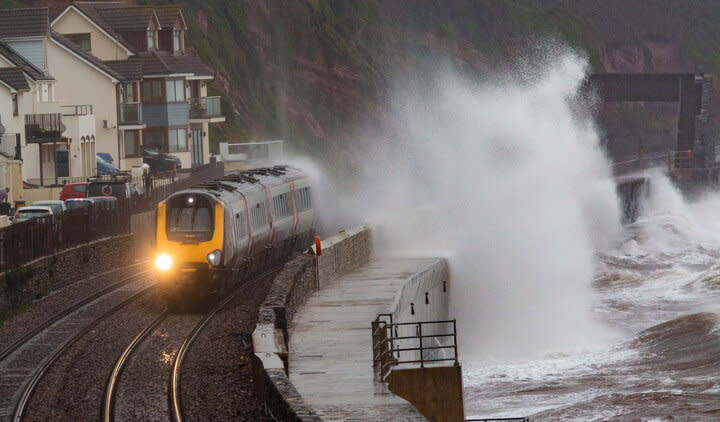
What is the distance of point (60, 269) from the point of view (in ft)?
112

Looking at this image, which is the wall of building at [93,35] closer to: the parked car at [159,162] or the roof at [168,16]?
the roof at [168,16]

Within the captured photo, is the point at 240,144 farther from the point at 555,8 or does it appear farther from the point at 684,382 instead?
the point at 555,8

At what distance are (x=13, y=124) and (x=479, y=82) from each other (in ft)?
252

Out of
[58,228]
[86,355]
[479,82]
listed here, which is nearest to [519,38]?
[479,82]

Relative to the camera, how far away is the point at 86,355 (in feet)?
78.2

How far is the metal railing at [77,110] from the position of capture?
62319 mm

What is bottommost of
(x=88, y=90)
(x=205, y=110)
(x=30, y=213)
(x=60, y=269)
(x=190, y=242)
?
(x=60, y=269)

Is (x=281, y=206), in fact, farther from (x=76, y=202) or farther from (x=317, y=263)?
(x=76, y=202)

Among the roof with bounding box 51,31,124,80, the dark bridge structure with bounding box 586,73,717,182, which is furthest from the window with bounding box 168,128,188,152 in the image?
the dark bridge structure with bounding box 586,73,717,182

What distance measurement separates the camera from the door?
74688 millimetres

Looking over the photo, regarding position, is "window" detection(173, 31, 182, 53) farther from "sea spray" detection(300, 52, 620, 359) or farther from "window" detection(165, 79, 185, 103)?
"sea spray" detection(300, 52, 620, 359)

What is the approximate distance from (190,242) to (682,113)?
252 feet

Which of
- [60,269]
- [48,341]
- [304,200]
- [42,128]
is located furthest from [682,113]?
[48,341]

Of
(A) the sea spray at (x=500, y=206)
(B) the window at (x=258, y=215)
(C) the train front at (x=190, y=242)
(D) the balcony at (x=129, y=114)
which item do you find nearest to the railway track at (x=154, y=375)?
(C) the train front at (x=190, y=242)
